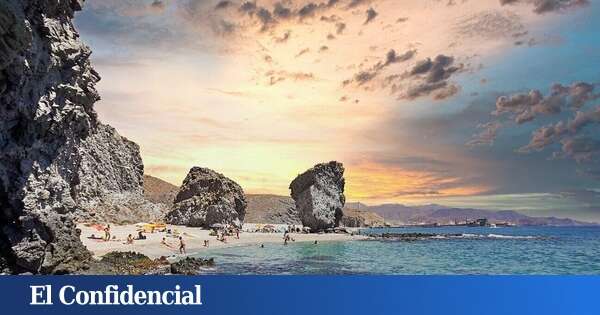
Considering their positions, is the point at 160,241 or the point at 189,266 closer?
the point at 189,266

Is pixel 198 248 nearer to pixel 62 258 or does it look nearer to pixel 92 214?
pixel 92 214

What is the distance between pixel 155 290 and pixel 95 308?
6.33 feet

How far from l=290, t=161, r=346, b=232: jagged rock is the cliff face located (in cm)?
7424

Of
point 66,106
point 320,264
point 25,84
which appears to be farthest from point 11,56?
point 320,264

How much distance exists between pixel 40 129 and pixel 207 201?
64812 mm

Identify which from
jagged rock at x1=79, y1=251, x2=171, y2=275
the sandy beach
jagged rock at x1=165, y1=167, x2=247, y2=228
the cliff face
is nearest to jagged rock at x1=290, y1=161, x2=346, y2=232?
jagged rock at x1=165, y1=167, x2=247, y2=228

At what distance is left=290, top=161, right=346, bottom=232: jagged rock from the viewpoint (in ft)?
334

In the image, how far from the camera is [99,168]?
8725 cm

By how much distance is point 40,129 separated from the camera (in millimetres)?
24359

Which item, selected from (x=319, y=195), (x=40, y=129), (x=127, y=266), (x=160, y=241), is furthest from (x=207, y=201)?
(x=40, y=129)

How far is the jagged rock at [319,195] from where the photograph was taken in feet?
334

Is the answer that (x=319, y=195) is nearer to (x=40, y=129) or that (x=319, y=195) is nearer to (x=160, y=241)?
(x=160, y=241)

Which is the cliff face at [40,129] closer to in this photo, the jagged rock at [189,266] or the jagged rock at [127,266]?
the jagged rock at [127,266]

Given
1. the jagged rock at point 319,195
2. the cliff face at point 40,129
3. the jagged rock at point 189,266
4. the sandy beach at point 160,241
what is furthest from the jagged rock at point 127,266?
the jagged rock at point 319,195
